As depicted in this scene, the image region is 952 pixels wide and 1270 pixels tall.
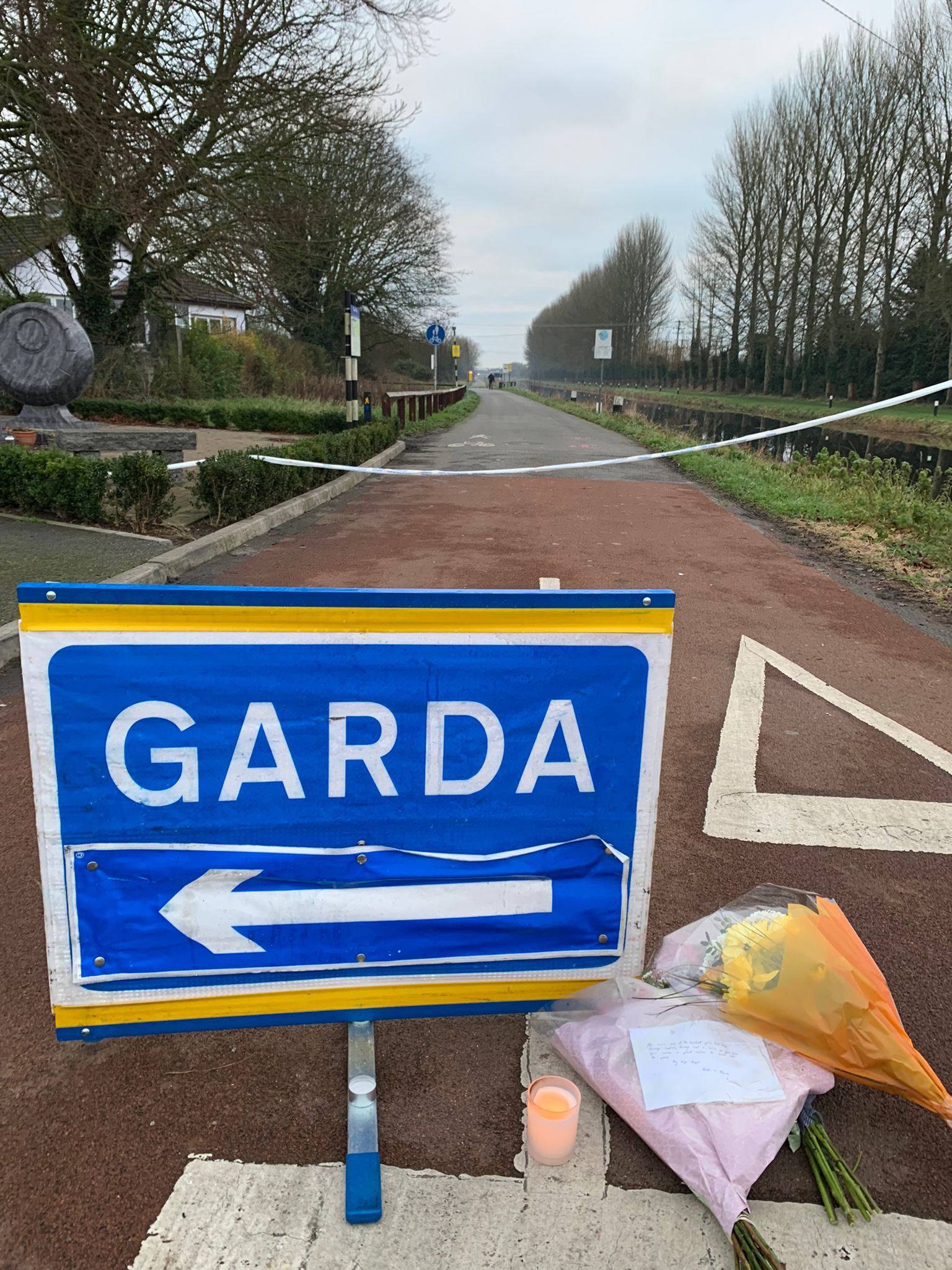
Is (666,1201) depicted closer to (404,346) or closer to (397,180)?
(397,180)

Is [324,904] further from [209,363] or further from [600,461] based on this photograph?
[209,363]

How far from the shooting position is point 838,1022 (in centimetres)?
213

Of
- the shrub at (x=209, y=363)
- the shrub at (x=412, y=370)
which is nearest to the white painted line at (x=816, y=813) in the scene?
the shrub at (x=209, y=363)

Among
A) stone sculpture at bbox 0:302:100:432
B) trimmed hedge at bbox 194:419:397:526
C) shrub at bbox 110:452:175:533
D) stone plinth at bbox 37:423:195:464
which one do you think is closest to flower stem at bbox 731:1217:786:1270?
shrub at bbox 110:452:175:533

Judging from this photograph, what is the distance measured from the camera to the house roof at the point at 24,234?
15.9m

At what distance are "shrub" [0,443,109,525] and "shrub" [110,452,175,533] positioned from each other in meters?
0.18

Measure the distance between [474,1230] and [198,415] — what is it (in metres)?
22.4

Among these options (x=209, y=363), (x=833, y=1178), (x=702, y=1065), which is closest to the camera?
(x=833, y=1178)

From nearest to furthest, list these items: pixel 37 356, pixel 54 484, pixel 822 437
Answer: pixel 54 484 < pixel 37 356 < pixel 822 437

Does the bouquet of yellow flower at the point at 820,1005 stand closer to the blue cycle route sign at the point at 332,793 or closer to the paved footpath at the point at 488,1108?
the paved footpath at the point at 488,1108

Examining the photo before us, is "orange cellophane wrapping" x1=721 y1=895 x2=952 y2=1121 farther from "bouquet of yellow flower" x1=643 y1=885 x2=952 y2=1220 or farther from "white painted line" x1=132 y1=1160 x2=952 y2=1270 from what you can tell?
"white painted line" x1=132 y1=1160 x2=952 y2=1270

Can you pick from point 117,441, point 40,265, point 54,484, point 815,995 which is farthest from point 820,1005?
point 40,265

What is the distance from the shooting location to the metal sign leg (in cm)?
188

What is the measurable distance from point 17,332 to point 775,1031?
50.7 ft
